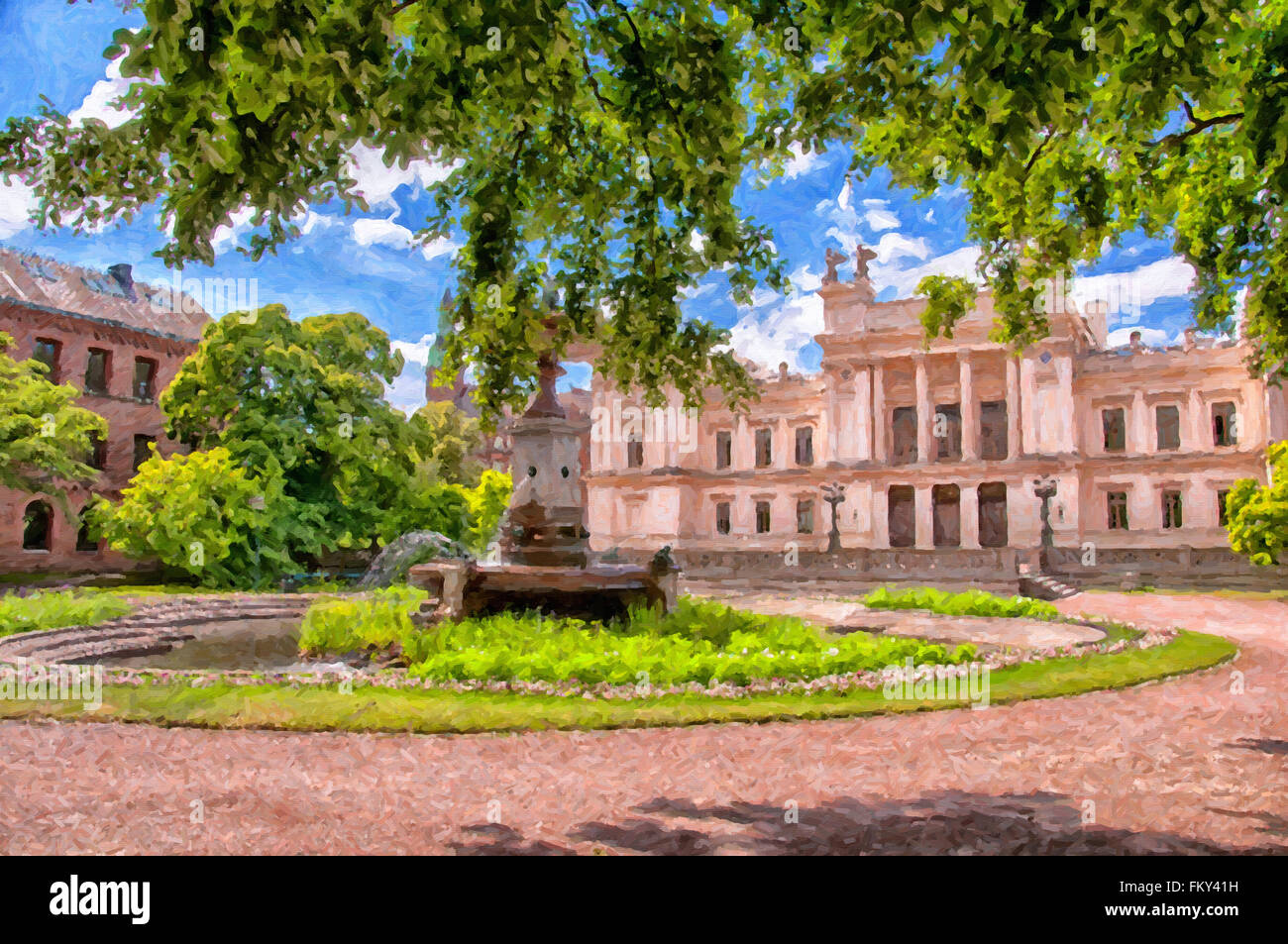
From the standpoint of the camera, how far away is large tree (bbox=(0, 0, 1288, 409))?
418 centimetres

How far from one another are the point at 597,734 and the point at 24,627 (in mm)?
12090

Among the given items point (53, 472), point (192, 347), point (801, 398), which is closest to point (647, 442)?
point (801, 398)

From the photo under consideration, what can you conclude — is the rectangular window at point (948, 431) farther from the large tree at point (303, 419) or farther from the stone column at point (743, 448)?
the large tree at point (303, 419)

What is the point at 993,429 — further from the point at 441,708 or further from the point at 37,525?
the point at 441,708

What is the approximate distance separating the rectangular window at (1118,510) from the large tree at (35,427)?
49.3 meters

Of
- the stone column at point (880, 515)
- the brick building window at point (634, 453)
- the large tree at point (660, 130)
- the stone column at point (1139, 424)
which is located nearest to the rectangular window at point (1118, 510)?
the stone column at point (1139, 424)

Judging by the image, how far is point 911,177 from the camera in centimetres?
962

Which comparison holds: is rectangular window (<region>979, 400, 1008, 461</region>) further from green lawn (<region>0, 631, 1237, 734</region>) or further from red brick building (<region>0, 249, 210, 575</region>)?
green lawn (<region>0, 631, 1237, 734</region>)

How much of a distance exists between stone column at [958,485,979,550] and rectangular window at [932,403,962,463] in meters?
2.79

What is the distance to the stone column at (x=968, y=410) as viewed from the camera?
5425 centimetres

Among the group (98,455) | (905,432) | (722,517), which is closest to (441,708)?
(98,455)
